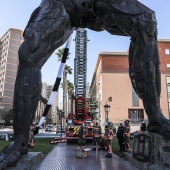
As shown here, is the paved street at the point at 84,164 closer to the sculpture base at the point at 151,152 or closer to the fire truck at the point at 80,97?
the sculpture base at the point at 151,152

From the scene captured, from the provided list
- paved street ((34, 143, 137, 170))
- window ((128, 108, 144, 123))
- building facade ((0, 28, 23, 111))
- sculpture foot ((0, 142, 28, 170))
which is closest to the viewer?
sculpture foot ((0, 142, 28, 170))

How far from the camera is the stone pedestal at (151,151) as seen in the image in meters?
2.55

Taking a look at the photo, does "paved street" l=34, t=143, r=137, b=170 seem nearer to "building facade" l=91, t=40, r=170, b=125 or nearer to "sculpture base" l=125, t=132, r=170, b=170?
"sculpture base" l=125, t=132, r=170, b=170

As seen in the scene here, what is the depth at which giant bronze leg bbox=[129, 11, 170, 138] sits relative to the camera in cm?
285

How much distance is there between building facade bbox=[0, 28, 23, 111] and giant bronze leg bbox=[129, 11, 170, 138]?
87.8m

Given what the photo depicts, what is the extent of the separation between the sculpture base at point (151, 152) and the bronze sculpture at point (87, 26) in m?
0.12

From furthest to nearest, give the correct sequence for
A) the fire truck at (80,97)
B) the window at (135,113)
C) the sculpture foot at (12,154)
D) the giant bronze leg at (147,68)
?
the window at (135,113) < the fire truck at (80,97) < the giant bronze leg at (147,68) < the sculpture foot at (12,154)

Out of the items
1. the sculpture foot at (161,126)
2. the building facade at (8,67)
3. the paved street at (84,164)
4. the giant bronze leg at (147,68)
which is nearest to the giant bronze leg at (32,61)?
the giant bronze leg at (147,68)

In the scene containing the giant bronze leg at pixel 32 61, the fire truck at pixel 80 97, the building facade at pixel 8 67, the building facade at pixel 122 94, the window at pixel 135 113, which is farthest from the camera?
the building facade at pixel 8 67

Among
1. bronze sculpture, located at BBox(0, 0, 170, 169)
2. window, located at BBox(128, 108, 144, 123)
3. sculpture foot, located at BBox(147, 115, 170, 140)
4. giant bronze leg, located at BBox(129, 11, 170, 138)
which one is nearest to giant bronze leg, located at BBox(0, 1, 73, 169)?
bronze sculpture, located at BBox(0, 0, 170, 169)

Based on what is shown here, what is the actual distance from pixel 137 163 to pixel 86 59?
54.9 ft

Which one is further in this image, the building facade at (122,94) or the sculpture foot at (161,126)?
the building facade at (122,94)

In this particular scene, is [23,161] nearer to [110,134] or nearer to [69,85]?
[110,134]

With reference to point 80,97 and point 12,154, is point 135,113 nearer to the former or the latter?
point 80,97
